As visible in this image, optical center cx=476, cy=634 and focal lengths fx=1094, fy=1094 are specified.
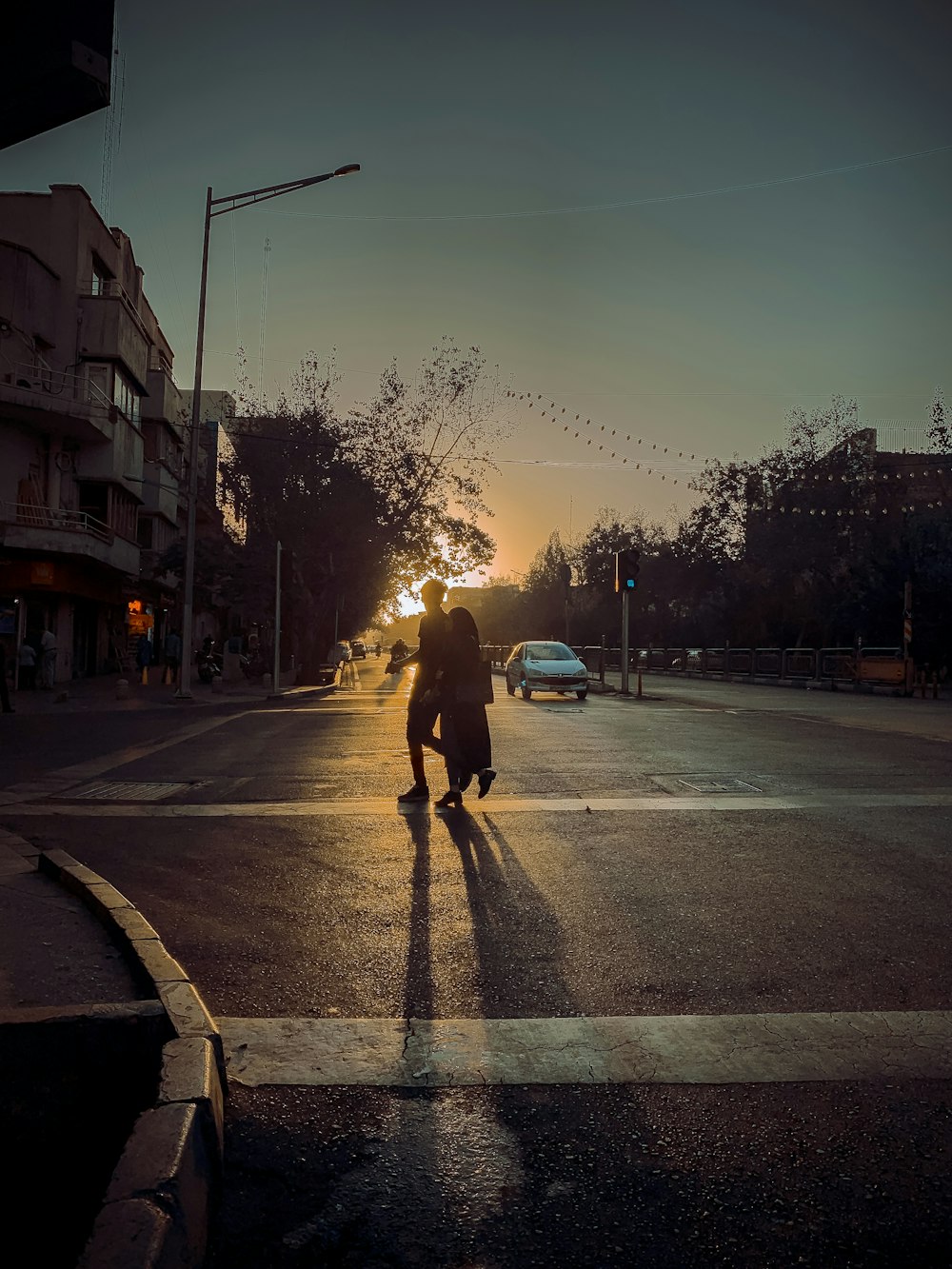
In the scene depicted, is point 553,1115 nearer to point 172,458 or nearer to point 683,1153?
point 683,1153

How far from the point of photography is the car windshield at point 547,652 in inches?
1134

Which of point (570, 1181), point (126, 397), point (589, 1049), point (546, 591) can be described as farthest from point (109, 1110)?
point (546, 591)

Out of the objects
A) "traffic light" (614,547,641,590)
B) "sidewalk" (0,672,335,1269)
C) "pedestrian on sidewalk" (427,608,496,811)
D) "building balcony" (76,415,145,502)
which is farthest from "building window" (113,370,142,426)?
"sidewalk" (0,672,335,1269)

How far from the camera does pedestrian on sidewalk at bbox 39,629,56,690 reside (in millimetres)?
29125

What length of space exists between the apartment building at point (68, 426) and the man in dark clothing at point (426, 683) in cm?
2402

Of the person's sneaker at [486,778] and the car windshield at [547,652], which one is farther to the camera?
the car windshield at [547,652]

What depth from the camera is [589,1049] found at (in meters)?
3.45

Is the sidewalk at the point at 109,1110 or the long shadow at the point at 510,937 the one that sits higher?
the sidewalk at the point at 109,1110

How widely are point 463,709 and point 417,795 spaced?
88 centimetres

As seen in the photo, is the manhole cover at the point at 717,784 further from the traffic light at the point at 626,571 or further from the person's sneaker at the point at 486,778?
the traffic light at the point at 626,571

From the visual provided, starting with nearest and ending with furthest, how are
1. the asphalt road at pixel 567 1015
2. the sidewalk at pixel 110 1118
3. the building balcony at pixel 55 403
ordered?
the sidewalk at pixel 110 1118 → the asphalt road at pixel 567 1015 → the building balcony at pixel 55 403

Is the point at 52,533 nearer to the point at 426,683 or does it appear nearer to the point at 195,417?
the point at 195,417

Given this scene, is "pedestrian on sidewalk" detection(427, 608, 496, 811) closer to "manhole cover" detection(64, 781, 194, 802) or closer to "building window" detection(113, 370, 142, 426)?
"manhole cover" detection(64, 781, 194, 802)

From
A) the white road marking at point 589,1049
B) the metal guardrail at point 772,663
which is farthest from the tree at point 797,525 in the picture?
the white road marking at point 589,1049
